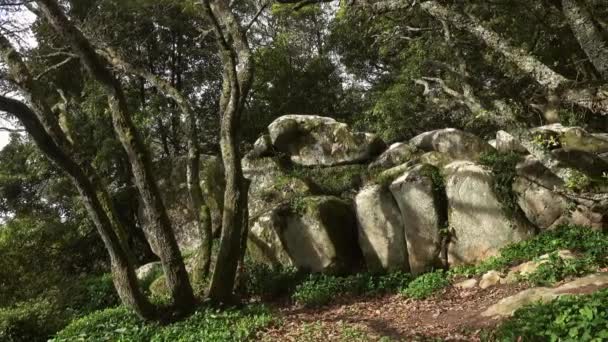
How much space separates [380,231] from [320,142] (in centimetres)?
543

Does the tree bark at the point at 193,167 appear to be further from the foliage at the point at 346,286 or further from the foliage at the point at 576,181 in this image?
the foliage at the point at 576,181

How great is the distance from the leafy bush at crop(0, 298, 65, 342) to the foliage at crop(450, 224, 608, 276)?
30.1 feet

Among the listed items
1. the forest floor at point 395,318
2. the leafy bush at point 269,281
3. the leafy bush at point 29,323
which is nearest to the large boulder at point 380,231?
the forest floor at point 395,318

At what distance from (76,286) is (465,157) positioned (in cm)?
1209

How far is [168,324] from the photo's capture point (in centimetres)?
913

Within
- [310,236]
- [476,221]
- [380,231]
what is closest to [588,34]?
[476,221]

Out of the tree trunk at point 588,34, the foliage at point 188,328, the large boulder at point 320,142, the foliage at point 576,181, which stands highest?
the large boulder at point 320,142

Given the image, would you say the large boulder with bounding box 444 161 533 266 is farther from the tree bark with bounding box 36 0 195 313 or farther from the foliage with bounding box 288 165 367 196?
the tree bark with bounding box 36 0 195 313

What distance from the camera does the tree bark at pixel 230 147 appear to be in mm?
10094

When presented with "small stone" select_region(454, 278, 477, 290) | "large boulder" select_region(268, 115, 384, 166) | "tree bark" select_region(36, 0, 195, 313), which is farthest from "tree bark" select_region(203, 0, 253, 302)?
"large boulder" select_region(268, 115, 384, 166)

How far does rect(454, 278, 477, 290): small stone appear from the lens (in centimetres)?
963

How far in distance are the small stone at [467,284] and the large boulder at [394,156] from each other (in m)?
5.53

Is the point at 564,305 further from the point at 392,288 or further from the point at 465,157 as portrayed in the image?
the point at 465,157

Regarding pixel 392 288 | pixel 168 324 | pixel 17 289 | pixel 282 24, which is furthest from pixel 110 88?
pixel 282 24
